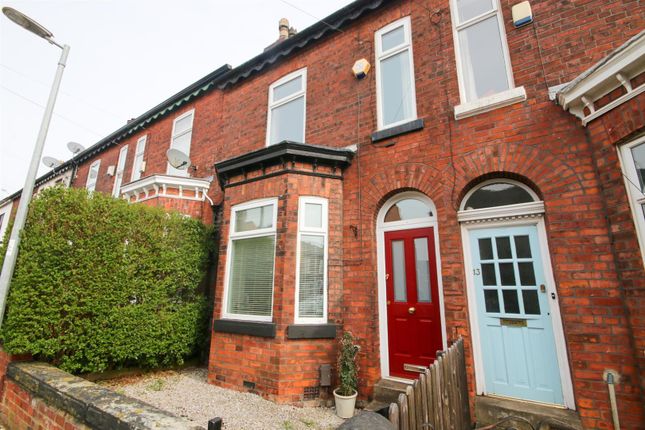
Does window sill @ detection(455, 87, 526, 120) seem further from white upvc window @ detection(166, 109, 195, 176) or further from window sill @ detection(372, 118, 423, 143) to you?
white upvc window @ detection(166, 109, 195, 176)

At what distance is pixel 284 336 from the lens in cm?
492

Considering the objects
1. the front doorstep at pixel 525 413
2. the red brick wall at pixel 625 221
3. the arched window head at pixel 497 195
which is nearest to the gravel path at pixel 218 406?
A: the front doorstep at pixel 525 413

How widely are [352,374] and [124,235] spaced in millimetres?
4393

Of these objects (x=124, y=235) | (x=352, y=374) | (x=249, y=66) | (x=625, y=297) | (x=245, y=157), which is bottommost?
(x=352, y=374)

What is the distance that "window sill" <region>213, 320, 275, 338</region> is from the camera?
5008 mm

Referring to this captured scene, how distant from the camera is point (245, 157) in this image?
608cm

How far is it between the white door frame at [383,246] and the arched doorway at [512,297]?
1.34 feet

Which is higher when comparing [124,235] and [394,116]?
[394,116]

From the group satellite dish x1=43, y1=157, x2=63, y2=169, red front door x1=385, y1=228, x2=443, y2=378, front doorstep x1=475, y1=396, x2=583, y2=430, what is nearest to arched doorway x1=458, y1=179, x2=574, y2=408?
front doorstep x1=475, y1=396, x2=583, y2=430

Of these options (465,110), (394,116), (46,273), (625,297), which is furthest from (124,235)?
(625,297)

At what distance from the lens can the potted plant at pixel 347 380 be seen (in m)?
4.33

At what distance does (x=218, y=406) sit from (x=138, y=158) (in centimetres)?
1029

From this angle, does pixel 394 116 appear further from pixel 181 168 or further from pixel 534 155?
pixel 181 168

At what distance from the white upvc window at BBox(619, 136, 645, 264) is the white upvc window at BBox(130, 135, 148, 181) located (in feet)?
42.3
